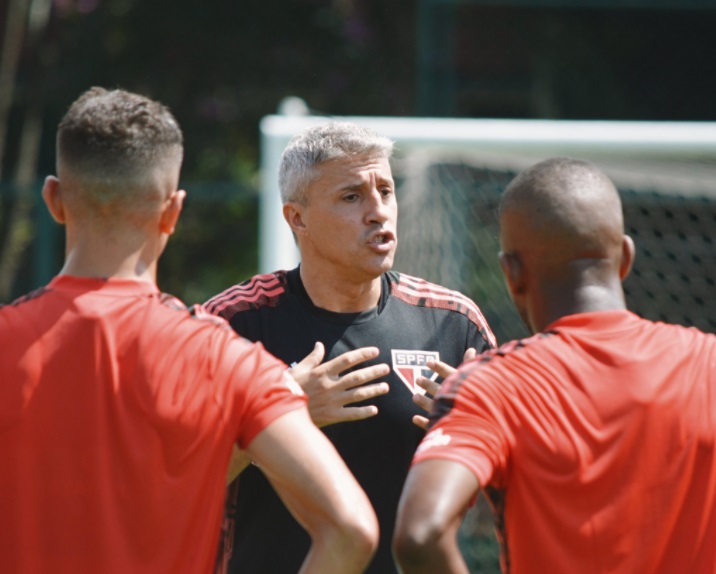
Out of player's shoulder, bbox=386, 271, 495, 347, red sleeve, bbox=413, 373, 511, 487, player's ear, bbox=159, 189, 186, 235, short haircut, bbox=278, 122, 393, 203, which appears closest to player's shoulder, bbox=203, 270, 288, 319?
short haircut, bbox=278, 122, 393, 203

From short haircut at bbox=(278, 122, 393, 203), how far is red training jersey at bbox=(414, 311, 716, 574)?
1545 mm

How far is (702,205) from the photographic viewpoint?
10508mm

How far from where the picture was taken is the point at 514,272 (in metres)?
3.02

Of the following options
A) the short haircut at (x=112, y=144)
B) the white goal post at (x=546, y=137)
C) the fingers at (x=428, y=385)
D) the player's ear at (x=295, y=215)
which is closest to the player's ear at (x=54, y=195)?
the short haircut at (x=112, y=144)

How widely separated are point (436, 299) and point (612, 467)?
62.4 inches

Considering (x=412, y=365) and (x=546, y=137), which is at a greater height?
(x=546, y=137)

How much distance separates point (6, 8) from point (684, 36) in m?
7.14

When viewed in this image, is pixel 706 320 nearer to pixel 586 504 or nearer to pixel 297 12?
pixel 297 12

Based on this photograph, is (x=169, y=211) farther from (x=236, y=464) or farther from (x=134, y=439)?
(x=236, y=464)

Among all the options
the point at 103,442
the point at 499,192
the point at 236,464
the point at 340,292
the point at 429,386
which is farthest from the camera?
the point at 499,192

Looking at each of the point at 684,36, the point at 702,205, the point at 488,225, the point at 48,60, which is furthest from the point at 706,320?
the point at 48,60

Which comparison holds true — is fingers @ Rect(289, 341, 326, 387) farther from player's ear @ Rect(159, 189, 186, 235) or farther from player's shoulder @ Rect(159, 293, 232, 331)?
player's ear @ Rect(159, 189, 186, 235)

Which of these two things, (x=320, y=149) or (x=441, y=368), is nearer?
(x=441, y=368)

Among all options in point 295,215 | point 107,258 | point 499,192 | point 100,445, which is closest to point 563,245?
point 107,258
